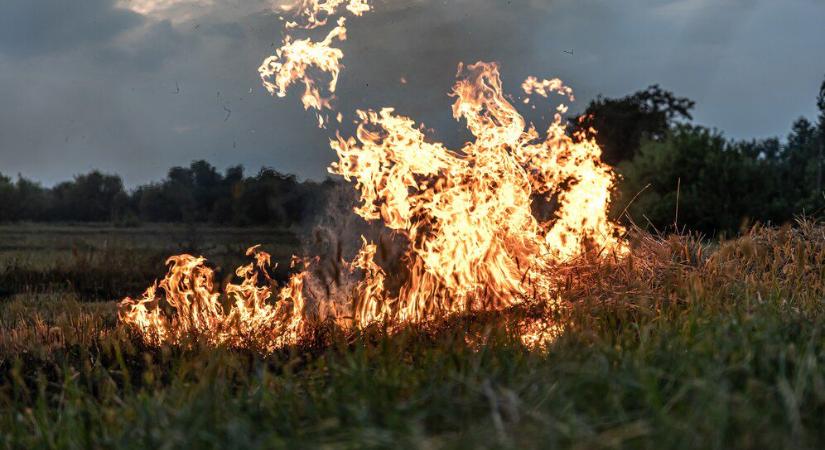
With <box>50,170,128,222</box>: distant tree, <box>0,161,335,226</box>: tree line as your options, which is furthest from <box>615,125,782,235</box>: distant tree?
<box>50,170,128,222</box>: distant tree

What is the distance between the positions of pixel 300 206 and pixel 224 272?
3.03 m

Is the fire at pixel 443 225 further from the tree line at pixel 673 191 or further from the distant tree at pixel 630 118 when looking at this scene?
the distant tree at pixel 630 118

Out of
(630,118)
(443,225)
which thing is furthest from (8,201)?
(443,225)

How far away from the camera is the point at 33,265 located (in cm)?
1953

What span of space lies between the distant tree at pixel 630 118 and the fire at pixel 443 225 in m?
34.3

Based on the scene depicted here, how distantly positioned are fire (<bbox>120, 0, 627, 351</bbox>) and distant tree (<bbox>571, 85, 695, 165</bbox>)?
3431cm

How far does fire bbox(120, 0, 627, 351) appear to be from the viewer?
9.52 metres

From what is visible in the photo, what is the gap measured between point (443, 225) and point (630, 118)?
127 feet

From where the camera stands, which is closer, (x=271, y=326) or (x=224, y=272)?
(x=271, y=326)

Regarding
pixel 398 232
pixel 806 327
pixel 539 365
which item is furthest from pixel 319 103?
pixel 806 327

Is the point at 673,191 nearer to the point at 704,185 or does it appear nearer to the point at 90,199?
the point at 704,185

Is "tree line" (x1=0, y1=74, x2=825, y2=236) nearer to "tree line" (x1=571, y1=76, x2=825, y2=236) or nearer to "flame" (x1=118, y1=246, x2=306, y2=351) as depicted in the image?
"tree line" (x1=571, y1=76, x2=825, y2=236)

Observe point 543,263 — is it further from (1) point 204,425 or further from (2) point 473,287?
(1) point 204,425

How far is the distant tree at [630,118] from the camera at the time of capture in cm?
4512
